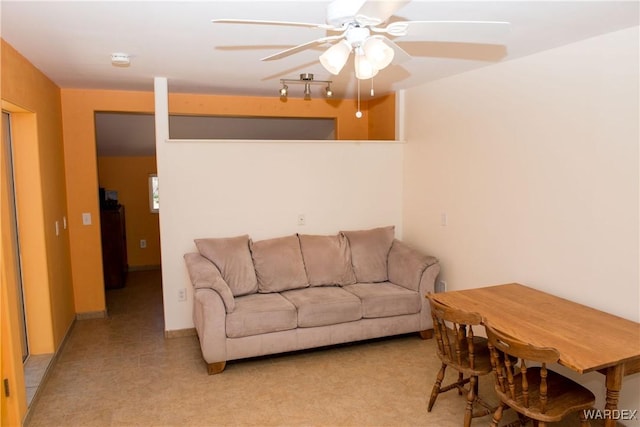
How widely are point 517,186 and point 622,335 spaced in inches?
53.2

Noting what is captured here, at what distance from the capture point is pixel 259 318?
3531 millimetres

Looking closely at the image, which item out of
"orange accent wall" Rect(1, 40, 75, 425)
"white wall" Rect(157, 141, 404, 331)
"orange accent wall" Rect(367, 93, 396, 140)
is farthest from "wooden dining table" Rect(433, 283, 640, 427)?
"orange accent wall" Rect(1, 40, 75, 425)

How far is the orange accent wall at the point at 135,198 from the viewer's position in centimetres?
675

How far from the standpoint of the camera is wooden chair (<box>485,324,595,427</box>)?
2074 millimetres

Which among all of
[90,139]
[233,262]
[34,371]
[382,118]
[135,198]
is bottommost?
[34,371]

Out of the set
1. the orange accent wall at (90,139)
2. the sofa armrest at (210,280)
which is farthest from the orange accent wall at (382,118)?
the sofa armrest at (210,280)

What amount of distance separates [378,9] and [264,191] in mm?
2920

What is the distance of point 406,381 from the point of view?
10.9ft

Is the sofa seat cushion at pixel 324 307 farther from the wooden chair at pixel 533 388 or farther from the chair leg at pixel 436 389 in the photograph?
the wooden chair at pixel 533 388

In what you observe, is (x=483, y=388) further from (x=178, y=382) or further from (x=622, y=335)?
(x=178, y=382)

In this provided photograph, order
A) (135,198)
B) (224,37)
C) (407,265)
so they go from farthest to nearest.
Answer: (135,198) < (407,265) < (224,37)

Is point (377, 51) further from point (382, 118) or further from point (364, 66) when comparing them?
point (382, 118)

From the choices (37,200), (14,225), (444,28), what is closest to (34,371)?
(14,225)

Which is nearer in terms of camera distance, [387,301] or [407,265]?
[387,301]
